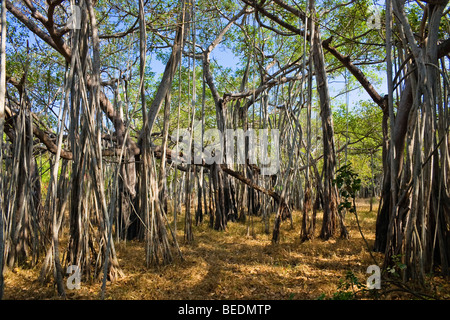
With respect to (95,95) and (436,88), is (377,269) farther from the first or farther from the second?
(95,95)

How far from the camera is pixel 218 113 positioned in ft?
20.8

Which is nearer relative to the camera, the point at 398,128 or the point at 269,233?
the point at 398,128

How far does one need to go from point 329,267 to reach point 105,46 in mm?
6094

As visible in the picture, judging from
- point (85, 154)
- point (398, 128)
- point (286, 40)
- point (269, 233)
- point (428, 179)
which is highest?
point (286, 40)

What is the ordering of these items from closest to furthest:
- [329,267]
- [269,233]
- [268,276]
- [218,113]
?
[268,276], [329,267], [269,233], [218,113]

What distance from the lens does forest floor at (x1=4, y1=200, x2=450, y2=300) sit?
2605 mm

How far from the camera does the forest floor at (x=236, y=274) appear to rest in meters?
2.61

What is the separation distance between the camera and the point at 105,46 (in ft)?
20.9

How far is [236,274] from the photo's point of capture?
3.13 m

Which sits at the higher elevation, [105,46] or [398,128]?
Result: [105,46]
